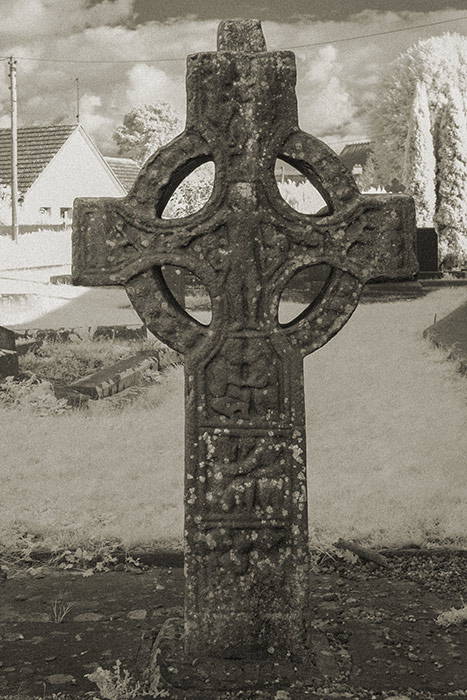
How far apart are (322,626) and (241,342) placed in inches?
45.5

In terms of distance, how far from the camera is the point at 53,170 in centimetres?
2998

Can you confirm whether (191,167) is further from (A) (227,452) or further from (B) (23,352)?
(B) (23,352)

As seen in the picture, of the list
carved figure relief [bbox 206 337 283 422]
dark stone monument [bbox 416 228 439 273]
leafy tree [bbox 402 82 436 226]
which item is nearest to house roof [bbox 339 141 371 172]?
leafy tree [bbox 402 82 436 226]

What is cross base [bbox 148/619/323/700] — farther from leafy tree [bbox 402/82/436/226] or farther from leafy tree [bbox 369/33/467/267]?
leafy tree [bbox 402/82/436/226]

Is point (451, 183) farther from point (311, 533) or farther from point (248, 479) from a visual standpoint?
point (248, 479)

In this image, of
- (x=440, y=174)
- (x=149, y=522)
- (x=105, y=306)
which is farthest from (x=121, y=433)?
(x=440, y=174)

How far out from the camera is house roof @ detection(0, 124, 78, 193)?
29256 millimetres

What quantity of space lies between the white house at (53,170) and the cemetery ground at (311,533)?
22397mm

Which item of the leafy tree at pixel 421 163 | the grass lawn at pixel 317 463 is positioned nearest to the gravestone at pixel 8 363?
the grass lawn at pixel 317 463

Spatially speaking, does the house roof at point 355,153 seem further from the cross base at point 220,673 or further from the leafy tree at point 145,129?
the cross base at point 220,673

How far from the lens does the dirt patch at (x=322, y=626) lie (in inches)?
117

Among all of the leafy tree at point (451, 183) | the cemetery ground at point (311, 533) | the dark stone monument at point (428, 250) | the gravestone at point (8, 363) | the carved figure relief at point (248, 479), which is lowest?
the cemetery ground at point (311, 533)

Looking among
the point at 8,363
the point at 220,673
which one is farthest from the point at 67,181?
the point at 220,673

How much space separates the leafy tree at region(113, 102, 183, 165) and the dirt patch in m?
45.9
